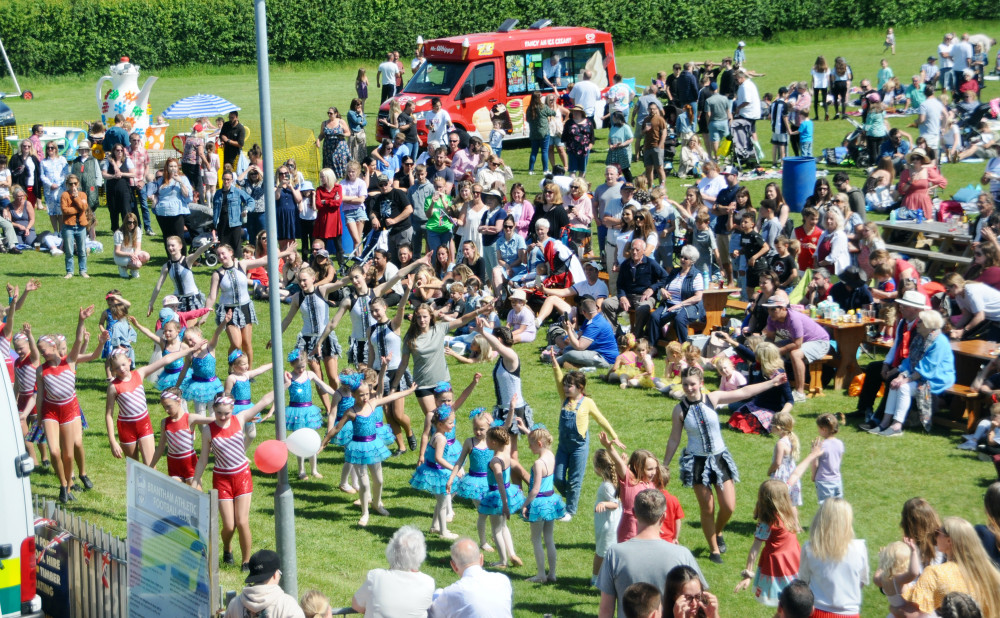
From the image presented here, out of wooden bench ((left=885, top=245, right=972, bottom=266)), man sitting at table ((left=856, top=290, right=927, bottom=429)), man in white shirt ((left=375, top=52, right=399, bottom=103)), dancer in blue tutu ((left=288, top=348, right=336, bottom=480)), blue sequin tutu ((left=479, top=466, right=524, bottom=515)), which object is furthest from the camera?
man in white shirt ((left=375, top=52, right=399, bottom=103))

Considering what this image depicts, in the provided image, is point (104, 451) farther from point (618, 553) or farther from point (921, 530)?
point (921, 530)

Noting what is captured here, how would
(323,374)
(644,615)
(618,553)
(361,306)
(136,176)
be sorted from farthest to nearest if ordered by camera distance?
(136,176)
(323,374)
(361,306)
(618,553)
(644,615)

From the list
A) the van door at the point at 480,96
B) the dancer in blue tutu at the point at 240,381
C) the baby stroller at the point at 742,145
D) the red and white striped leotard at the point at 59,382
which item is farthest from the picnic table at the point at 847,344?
the van door at the point at 480,96

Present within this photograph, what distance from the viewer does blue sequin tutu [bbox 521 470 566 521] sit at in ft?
30.4

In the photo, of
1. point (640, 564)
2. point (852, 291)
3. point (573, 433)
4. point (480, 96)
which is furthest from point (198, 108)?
point (640, 564)

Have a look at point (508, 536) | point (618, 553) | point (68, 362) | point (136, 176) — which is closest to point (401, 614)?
point (618, 553)

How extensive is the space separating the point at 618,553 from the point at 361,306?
627 cm

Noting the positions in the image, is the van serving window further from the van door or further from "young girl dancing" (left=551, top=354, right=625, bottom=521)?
"young girl dancing" (left=551, top=354, right=625, bottom=521)

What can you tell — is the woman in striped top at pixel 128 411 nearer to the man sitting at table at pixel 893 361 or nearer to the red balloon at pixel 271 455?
the red balloon at pixel 271 455

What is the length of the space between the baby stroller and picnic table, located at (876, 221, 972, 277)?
5483mm

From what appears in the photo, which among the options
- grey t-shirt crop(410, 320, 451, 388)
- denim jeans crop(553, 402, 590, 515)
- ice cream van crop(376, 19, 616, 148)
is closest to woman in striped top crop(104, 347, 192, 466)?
grey t-shirt crop(410, 320, 451, 388)

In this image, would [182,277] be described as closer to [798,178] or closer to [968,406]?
[968,406]

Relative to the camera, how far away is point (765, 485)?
817cm

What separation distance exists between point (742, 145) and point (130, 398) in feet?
50.7
